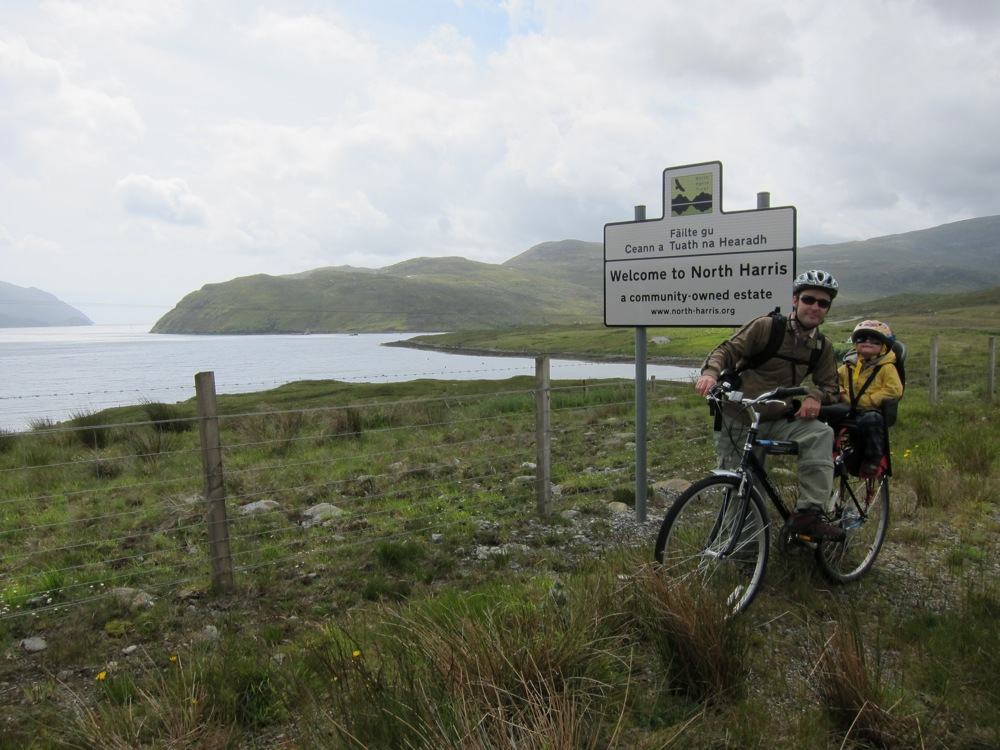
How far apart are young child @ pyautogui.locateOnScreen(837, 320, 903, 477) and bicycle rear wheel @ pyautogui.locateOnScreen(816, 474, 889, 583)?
0.27 m

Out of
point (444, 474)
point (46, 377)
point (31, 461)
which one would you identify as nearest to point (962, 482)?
point (444, 474)

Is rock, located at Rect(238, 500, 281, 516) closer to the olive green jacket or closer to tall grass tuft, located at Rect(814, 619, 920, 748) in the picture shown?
the olive green jacket

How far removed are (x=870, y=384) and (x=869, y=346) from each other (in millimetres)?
299

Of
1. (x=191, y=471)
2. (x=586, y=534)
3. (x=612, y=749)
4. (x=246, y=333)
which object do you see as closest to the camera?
(x=612, y=749)

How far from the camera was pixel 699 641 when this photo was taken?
3289 millimetres

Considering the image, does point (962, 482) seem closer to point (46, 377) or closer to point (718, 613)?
point (718, 613)

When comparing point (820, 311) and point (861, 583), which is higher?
point (820, 311)

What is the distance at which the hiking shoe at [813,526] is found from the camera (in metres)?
4.40

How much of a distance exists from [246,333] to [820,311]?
208m

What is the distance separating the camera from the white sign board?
599 cm

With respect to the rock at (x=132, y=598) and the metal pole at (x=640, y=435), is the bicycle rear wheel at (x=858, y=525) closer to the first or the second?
the metal pole at (x=640, y=435)

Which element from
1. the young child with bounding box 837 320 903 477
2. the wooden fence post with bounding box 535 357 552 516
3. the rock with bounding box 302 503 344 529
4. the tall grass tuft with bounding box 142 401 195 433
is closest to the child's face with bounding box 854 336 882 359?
the young child with bounding box 837 320 903 477

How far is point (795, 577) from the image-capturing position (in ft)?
15.6

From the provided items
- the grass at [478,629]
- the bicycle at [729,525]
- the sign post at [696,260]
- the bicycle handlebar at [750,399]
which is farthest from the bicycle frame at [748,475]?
the sign post at [696,260]
